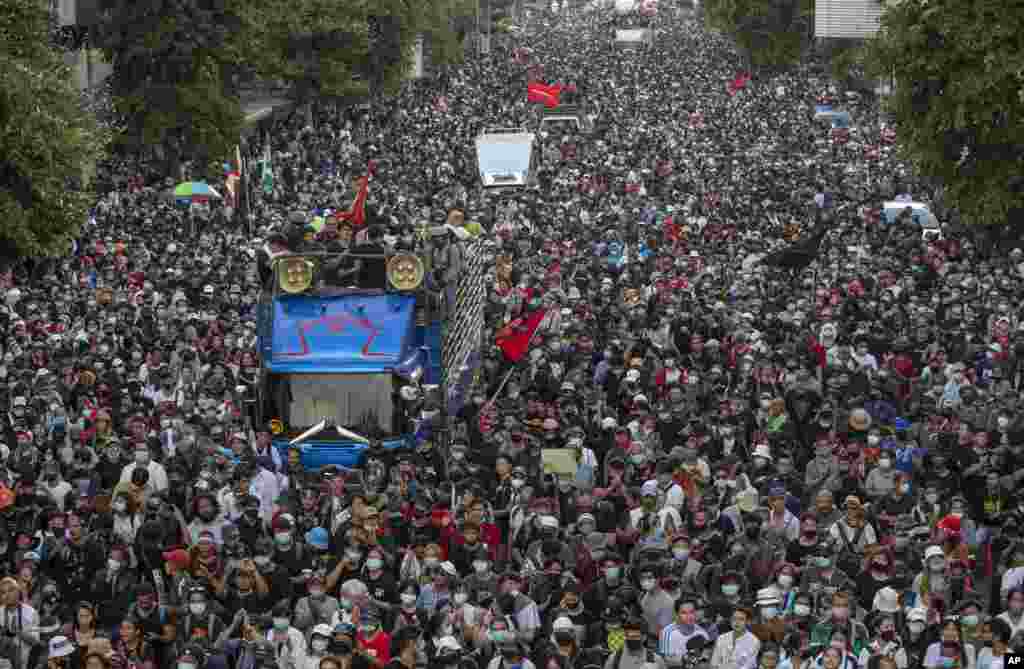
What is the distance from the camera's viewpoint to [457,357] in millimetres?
23344

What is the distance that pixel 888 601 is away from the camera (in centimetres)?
1523

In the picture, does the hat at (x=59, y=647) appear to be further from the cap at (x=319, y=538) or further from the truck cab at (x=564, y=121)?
the truck cab at (x=564, y=121)

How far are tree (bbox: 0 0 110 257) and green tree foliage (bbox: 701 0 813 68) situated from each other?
51198 millimetres

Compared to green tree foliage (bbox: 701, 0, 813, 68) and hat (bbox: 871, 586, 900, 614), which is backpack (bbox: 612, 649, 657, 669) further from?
green tree foliage (bbox: 701, 0, 813, 68)

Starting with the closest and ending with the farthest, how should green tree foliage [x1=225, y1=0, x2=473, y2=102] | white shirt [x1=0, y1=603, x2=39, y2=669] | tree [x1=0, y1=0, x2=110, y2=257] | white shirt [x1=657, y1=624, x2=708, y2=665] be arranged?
white shirt [x1=657, y1=624, x2=708, y2=665] → white shirt [x1=0, y1=603, x2=39, y2=669] → tree [x1=0, y1=0, x2=110, y2=257] → green tree foliage [x1=225, y1=0, x2=473, y2=102]

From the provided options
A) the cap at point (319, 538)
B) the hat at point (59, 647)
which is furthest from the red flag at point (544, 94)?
the hat at point (59, 647)

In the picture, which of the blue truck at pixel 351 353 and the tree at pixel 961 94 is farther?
the tree at pixel 961 94

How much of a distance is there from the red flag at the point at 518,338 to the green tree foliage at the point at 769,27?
56.5 metres

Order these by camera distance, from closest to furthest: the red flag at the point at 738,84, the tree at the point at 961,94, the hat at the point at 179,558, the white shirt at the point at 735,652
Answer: the white shirt at the point at 735,652
the hat at the point at 179,558
the tree at the point at 961,94
the red flag at the point at 738,84

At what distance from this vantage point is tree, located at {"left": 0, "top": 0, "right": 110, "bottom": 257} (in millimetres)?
30531

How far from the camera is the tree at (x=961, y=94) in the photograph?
30719 mm

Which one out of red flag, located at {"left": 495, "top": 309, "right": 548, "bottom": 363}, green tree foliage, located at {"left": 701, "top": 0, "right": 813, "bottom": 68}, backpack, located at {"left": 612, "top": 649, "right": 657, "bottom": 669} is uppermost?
backpack, located at {"left": 612, "top": 649, "right": 657, "bottom": 669}

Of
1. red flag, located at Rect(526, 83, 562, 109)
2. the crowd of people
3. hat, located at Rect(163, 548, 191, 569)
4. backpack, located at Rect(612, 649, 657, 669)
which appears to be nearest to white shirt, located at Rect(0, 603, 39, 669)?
the crowd of people

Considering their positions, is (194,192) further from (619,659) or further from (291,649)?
(619,659)
